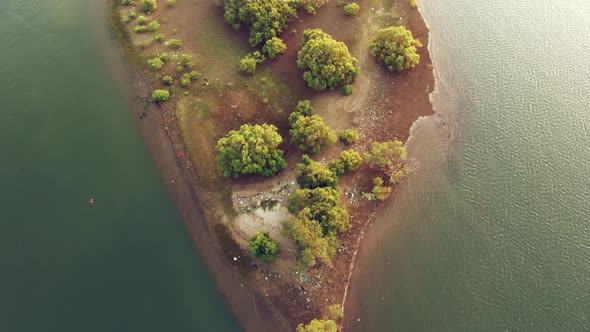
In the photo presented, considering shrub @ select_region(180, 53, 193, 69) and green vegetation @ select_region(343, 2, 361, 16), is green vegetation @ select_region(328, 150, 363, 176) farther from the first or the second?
shrub @ select_region(180, 53, 193, 69)

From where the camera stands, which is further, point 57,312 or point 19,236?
point 19,236

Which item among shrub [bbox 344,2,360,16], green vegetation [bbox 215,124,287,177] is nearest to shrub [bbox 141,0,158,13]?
green vegetation [bbox 215,124,287,177]

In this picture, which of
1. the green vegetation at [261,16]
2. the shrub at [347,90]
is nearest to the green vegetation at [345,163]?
the shrub at [347,90]

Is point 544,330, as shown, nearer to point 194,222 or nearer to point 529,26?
point 194,222

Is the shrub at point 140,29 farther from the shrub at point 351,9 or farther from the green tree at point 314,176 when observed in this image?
the green tree at point 314,176

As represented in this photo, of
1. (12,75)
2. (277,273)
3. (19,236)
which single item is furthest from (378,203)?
(12,75)

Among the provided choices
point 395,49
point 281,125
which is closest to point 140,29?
point 281,125
